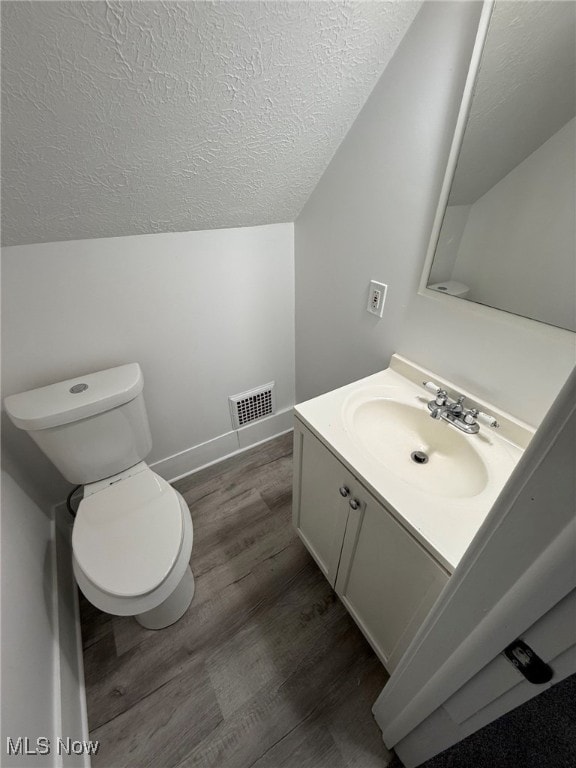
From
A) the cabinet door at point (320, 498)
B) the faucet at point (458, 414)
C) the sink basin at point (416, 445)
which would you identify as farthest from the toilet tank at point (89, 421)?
the faucet at point (458, 414)

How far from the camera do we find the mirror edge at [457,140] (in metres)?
0.71

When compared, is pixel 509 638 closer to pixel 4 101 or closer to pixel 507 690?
pixel 507 690

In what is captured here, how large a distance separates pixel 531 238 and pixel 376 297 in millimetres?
491

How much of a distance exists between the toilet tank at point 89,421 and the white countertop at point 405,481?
2.31ft

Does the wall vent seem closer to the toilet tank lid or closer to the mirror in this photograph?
the toilet tank lid

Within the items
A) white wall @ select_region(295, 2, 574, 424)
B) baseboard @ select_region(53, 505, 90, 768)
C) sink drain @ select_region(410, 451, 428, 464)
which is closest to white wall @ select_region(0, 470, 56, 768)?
baseboard @ select_region(53, 505, 90, 768)

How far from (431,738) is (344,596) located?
401 mm

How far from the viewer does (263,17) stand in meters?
0.68

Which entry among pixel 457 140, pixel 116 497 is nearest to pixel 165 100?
pixel 457 140

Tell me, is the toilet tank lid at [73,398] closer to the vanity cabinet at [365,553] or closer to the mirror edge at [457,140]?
the vanity cabinet at [365,553]

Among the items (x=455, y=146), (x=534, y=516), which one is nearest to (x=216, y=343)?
(x=455, y=146)

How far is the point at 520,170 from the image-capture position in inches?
29.7

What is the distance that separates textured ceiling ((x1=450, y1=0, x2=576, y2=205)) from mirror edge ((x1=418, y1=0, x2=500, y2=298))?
0.04 ft

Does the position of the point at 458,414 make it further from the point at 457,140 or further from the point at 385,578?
the point at 457,140
